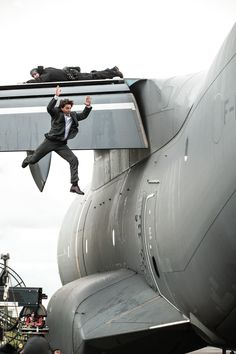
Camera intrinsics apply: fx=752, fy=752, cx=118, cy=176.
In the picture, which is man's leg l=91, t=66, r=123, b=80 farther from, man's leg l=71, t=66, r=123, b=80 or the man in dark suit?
the man in dark suit

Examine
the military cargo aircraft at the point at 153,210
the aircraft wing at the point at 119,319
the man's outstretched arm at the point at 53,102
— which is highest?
the man's outstretched arm at the point at 53,102

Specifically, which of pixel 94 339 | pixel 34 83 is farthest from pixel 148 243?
pixel 34 83

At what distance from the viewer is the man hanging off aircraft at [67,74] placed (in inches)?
504

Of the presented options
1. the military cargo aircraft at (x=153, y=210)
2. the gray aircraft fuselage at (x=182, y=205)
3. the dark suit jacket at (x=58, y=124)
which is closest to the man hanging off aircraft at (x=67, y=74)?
the military cargo aircraft at (x=153, y=210)

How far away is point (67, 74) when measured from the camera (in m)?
13.0

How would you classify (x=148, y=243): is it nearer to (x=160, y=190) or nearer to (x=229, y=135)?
(x=160, y=190)

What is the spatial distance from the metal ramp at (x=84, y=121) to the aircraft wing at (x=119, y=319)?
6.54ft

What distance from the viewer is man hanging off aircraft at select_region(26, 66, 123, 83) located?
12.8m

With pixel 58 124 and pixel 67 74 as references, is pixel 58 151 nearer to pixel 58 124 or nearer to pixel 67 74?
pixel 58 124

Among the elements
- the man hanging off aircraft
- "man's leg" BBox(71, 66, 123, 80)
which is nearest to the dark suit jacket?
the man hanging off aircraft

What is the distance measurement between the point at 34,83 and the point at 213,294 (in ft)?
17.5

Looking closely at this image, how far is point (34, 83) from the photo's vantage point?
39.2 feet

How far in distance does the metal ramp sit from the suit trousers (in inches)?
39.9

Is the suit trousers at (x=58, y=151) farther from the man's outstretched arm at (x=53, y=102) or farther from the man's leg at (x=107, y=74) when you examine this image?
the man's leg at (x=107, y=74)
